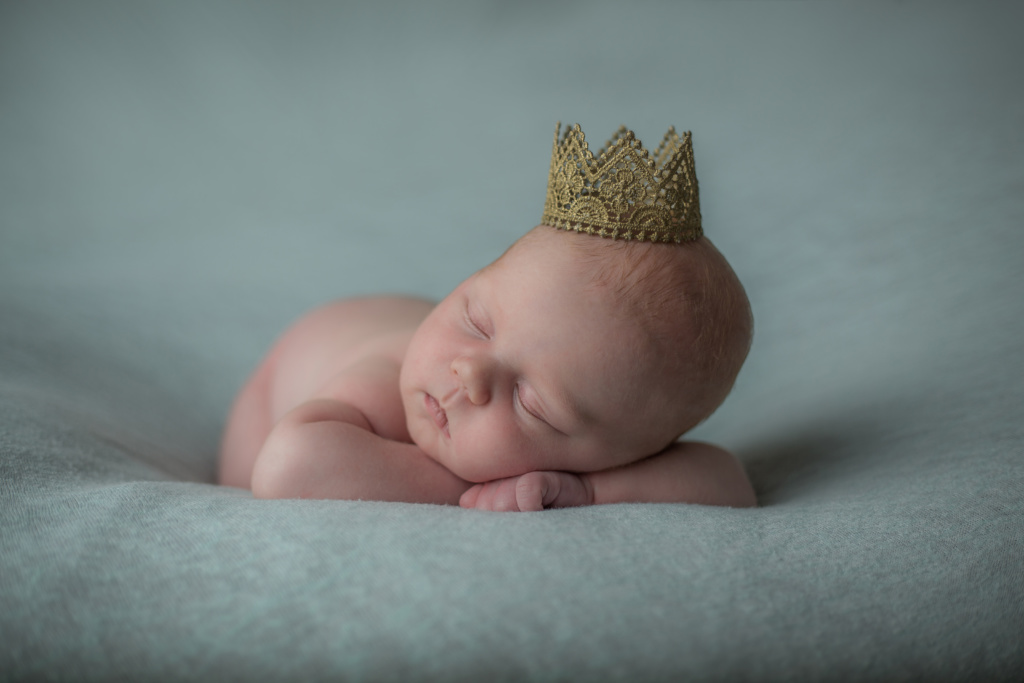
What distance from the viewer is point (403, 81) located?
10.0 feet

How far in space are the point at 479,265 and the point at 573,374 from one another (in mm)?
1310

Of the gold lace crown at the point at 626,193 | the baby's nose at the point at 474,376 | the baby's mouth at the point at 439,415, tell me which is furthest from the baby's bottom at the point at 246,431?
the gold lace crown at the point at 626,193

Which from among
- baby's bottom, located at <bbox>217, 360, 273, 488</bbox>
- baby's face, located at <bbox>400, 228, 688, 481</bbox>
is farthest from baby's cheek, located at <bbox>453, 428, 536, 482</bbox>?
baby's bottom, located at <bbox>217, 360, 273, 488</bbox>

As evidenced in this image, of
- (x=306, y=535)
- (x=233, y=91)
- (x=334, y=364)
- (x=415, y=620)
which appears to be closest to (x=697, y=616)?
(x=415, y=620)

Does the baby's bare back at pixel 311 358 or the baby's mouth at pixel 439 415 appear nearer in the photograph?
the baby's mouth at pixel 439 415

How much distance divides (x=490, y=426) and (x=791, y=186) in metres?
1.47

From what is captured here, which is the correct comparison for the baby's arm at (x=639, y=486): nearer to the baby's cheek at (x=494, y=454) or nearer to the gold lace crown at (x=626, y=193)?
the baby's cheek at (x=494, y=454)

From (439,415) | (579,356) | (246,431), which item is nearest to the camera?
(579,356)

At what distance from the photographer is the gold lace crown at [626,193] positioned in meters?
1.07

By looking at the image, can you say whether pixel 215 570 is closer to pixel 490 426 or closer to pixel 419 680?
pixel 419 680

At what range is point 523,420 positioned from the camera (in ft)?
3.37

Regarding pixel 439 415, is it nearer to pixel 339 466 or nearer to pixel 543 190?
pixel 339 466

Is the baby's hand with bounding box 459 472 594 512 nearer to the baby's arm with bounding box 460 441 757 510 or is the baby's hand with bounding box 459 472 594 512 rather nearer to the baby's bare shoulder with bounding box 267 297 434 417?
the baby's arm with bounding box 460 441 757 510

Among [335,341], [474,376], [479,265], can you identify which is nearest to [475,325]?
[474,376]
